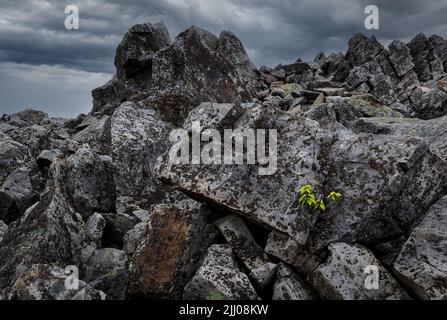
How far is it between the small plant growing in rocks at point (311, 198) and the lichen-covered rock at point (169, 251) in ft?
9.92

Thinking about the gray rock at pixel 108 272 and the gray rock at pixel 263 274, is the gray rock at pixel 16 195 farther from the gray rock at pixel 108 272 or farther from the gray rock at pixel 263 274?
the gray rock at pixel 263 274

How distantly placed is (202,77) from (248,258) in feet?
36.0

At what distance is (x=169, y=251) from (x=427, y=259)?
22.3 ft

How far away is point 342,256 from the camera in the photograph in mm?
9734

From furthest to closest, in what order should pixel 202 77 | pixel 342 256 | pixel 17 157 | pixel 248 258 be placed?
pixel 202 77, pixel 17 157, pixel 248 258, pixel 342 256

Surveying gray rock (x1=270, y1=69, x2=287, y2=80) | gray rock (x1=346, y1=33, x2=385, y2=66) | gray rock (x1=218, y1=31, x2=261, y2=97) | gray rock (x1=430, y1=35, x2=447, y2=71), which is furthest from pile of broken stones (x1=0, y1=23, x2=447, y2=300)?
gray rock (x1=430, y1=35, x2=447, y2=71)

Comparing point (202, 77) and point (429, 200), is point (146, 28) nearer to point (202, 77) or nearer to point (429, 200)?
point (202, 77)

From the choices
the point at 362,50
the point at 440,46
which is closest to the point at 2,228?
the point at 362,50

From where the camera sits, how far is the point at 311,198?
10250 mm

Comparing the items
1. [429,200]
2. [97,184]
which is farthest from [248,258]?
[97,184]

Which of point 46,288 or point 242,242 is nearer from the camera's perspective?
point 46,288

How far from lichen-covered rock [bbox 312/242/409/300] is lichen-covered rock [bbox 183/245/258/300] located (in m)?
1.83

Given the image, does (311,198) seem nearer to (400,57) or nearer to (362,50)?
(362,50)
